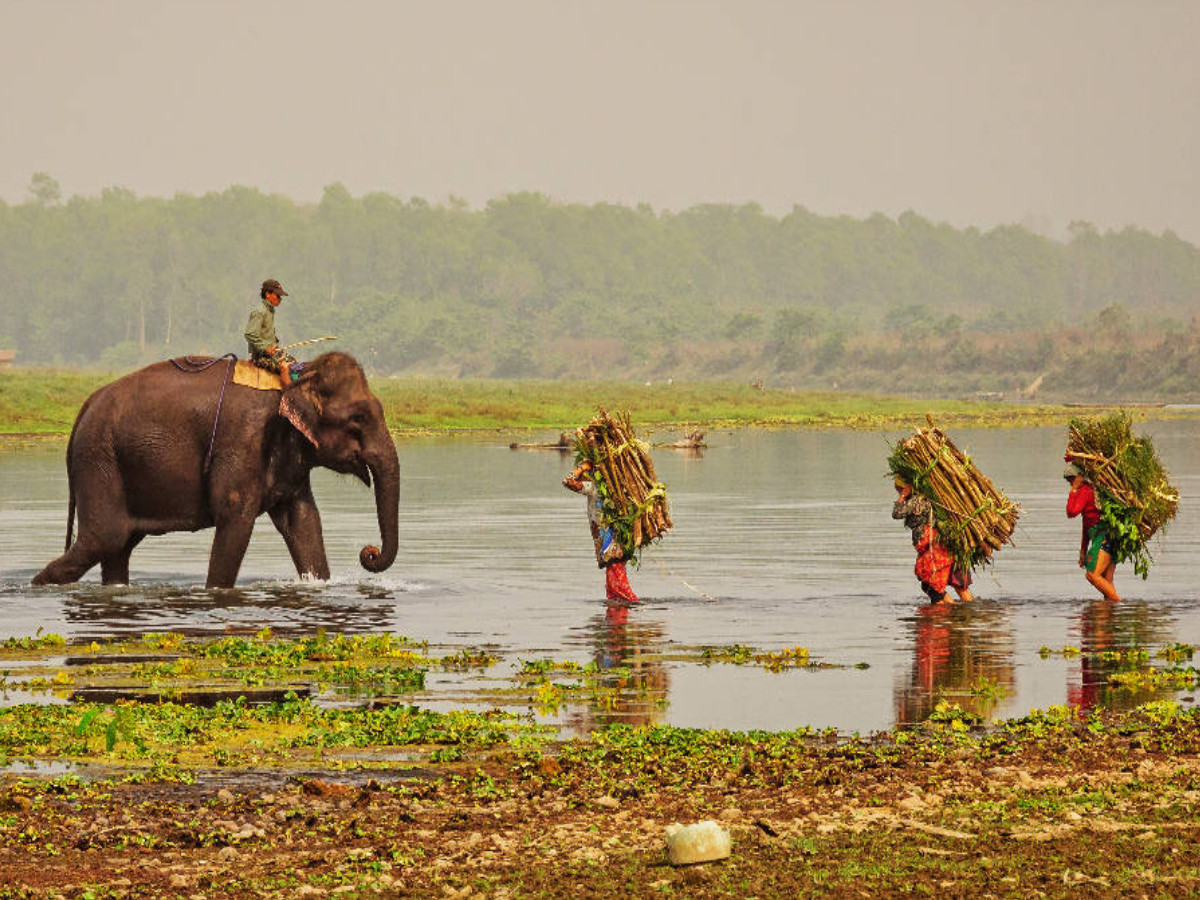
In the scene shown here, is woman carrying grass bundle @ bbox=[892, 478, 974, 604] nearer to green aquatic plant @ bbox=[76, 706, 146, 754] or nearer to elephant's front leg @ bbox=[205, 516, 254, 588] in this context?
elephant's front leg @ bbox=[205, 516, 254, 588]

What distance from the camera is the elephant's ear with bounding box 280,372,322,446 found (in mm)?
21781

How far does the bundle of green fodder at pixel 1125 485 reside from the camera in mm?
19922

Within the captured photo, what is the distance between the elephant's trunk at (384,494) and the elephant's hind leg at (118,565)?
251 cm

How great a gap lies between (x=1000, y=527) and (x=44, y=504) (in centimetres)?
2132

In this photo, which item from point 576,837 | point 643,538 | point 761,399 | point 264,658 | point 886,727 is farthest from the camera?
point 761,399

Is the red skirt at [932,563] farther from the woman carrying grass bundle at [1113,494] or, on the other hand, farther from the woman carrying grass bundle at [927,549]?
the woman carrying grass bundle at [1113,494]

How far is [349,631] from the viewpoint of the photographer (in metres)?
18.9

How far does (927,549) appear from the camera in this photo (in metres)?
20.1

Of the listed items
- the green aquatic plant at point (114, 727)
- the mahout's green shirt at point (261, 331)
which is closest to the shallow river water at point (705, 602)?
the green aquatic plant at point (114, 727)

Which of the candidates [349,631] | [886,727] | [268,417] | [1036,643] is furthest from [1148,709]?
[268,417]

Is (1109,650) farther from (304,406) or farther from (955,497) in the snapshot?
(304,406)

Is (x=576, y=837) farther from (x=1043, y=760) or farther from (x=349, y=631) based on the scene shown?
(x=349, y=631)

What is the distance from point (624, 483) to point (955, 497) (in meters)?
3.11

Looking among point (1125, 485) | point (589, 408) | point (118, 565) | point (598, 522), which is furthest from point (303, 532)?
point (589, 408)
